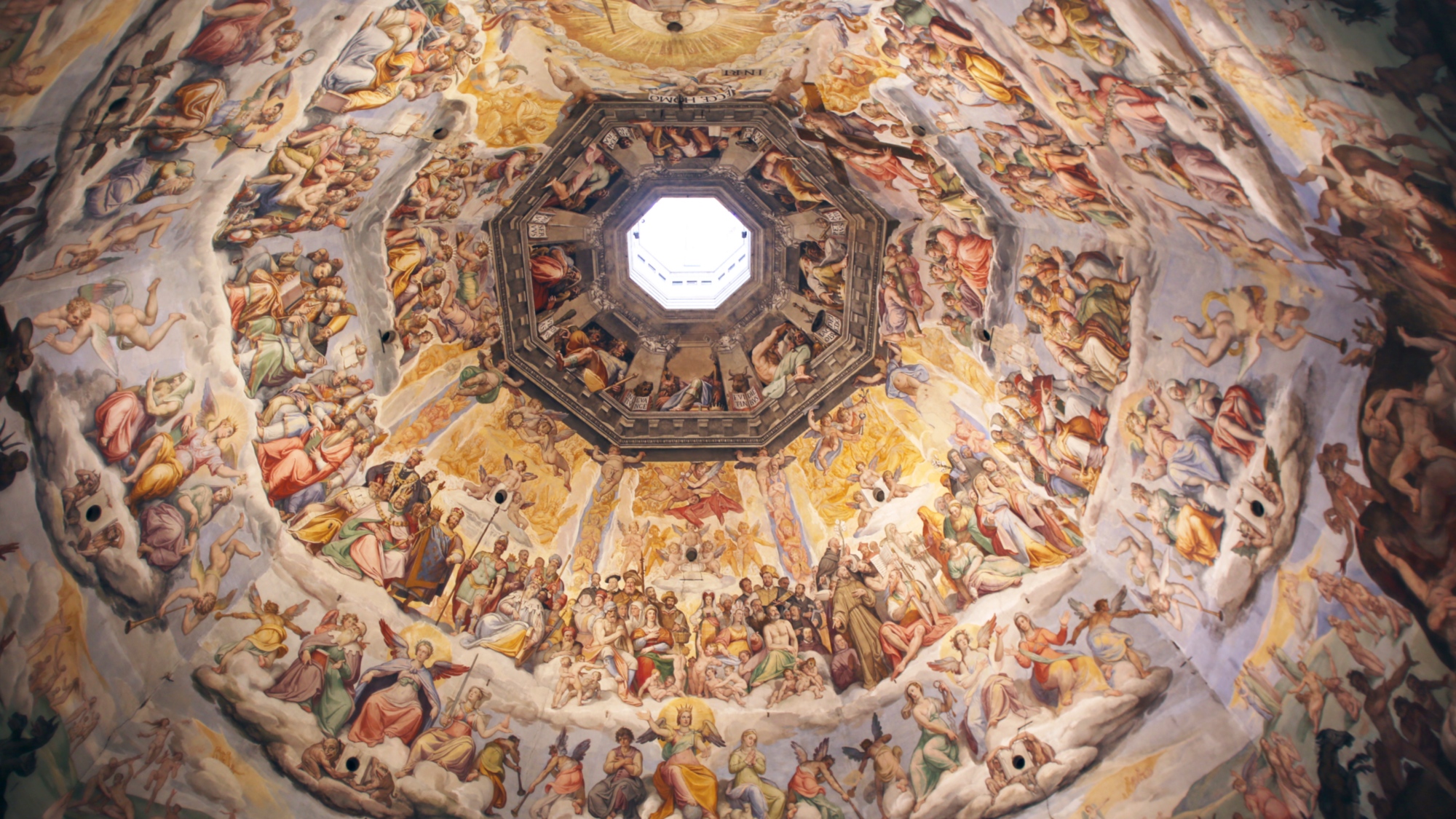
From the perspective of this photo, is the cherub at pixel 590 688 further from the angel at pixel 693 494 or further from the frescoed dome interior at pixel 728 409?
the angel at pixel 693 494

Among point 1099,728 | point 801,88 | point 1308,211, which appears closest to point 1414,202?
point 1308,211

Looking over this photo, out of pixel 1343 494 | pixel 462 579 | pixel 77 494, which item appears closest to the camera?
pixel 1343 494

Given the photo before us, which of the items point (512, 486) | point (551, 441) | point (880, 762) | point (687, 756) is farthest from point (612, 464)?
point (880, 762)

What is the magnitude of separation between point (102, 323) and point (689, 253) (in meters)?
8.86

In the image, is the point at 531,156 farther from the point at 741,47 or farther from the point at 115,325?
the point at 115,325

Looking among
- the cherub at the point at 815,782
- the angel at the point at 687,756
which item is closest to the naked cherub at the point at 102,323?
the angel at the point at 687,756

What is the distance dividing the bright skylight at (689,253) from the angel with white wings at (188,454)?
19.8 ft

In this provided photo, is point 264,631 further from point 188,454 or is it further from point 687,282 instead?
point 687,282

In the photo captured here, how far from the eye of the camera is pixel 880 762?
529 inches

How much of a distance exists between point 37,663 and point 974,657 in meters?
11.0

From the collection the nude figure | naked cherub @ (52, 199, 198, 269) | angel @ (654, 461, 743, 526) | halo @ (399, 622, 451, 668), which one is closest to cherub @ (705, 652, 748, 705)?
angel @ (654, 461, 743, 526)

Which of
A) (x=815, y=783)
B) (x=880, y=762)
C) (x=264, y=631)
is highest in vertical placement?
(x=264, y=631)

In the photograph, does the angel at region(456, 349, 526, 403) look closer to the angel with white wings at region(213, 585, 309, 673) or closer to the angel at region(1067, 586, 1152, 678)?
the angel with white wings at region(213, 585, 309, 673)

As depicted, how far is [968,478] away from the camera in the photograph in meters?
13.8
